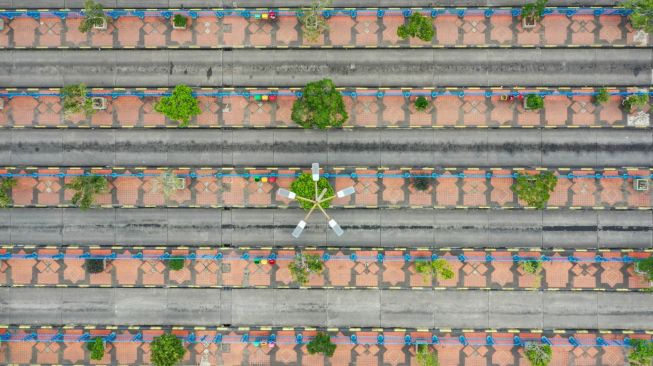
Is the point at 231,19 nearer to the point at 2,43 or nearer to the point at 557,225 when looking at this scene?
the point at 2,43

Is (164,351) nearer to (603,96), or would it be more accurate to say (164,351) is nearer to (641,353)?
(641,353)

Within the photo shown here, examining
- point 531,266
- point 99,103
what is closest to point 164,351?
point 99,103

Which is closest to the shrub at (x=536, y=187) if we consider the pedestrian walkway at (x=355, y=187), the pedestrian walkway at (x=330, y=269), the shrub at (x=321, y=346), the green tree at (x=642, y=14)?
the pedestrian walkway at (x=355, y=187)

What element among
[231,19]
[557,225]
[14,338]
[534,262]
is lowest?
[14,338]

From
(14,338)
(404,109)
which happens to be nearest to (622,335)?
(404,109)

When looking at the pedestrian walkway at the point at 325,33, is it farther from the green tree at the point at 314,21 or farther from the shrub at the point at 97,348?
the shrub at the point at 97,348
